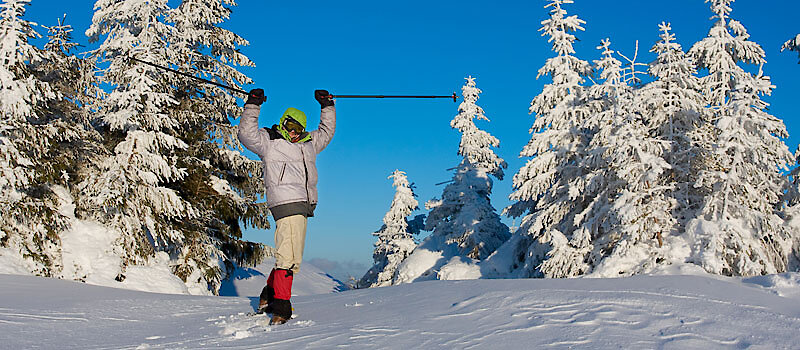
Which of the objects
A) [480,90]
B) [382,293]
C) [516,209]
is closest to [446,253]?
[516,209]

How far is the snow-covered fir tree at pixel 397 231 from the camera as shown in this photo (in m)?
40.0

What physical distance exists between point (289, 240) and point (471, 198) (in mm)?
28622

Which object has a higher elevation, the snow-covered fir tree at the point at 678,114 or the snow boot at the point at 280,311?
the snow-covered fir tree at the point at 678,114

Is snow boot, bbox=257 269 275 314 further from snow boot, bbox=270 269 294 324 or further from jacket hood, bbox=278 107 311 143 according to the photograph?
jacket hood, bbox=278 107 311 143

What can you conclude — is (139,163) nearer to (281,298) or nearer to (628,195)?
(281,298)

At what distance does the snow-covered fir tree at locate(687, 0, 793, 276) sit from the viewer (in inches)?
662

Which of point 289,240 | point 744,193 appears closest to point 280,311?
point 289,240

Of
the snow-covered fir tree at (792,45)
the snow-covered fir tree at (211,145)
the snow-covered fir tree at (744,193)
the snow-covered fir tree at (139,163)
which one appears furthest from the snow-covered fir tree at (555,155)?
the snow-covered fir tree at (139,163)

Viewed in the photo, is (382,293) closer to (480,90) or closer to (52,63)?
(52,63)

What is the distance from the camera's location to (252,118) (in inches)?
245

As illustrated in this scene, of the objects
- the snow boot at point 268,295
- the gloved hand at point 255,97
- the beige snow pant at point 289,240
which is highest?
the gloved hand at point 255,97

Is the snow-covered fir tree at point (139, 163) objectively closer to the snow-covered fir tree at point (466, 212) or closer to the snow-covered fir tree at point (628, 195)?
the snow-covered fir tree at point (628, 195)

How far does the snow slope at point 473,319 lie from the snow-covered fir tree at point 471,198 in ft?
84.2

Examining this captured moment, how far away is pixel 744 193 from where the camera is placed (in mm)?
18000
